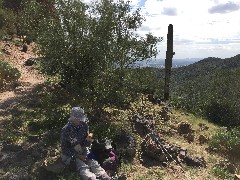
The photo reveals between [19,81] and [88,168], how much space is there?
483 inches

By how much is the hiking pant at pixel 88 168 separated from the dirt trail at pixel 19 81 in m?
5.64

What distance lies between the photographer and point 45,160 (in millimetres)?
10477

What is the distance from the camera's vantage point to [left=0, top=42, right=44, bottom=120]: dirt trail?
52.1 feet

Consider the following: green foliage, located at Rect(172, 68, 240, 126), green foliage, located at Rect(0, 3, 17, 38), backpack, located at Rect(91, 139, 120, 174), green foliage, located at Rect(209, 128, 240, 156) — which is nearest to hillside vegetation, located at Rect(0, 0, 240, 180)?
green foliage, located at Rect(209, 128, 240, 156)

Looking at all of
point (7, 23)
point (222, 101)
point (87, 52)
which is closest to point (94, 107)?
point (87, 52)

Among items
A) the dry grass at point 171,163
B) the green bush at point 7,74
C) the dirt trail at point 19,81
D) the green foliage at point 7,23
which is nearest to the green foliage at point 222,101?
the dry grass at point 171,163

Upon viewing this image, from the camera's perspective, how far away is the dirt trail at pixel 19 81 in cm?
1587

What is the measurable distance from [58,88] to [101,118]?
415 cm

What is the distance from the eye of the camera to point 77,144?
9.52 meters

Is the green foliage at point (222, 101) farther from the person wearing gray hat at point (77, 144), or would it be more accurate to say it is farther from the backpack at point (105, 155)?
the person wearing gray hat at point (77, 144)

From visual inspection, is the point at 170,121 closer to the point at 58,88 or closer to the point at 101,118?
the point at 101,118

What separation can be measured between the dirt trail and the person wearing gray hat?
5.39 meters

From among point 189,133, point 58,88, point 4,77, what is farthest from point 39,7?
point 189,133

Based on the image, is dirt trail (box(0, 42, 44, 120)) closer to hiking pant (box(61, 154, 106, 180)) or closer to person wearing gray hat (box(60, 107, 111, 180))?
person wearing gray hat (box(60, 107, 111, 180))
